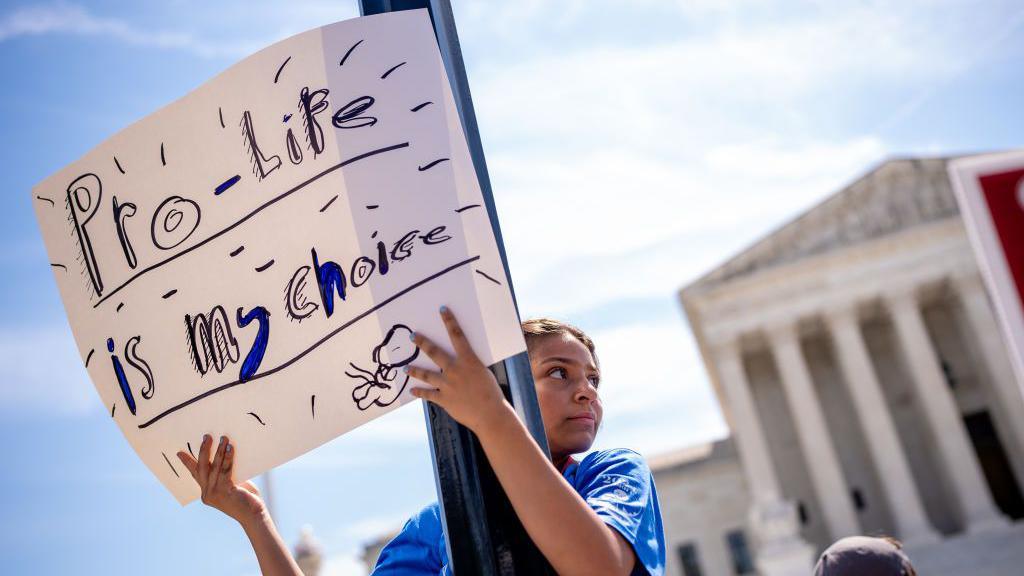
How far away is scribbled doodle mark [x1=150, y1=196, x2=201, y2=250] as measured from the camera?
197 cm

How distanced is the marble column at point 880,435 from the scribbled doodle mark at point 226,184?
3972 cm

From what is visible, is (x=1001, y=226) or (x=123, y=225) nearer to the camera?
(x=1001, y=226)

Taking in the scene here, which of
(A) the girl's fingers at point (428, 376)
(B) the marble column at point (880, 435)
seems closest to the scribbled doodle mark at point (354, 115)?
(A) the girl's fingers at point (428, 376)

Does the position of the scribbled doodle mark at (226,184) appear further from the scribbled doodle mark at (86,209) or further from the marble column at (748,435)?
the marble column at (748,435)

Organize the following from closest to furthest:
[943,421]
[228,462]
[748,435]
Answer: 1. [228,462]
2. [943,421]
3. [748,435]

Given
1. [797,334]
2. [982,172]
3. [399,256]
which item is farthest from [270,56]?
[797,334]

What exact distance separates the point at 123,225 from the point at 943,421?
41920mm

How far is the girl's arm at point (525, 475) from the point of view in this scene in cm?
152

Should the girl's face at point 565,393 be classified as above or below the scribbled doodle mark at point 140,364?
below

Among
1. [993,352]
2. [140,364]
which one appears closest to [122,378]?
[140,364]

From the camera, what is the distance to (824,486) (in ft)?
128

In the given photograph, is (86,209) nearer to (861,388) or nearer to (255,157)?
(255,157)

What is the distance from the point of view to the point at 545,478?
1523 millimetres

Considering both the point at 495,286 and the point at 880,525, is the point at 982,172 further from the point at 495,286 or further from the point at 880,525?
the point at 880,525
